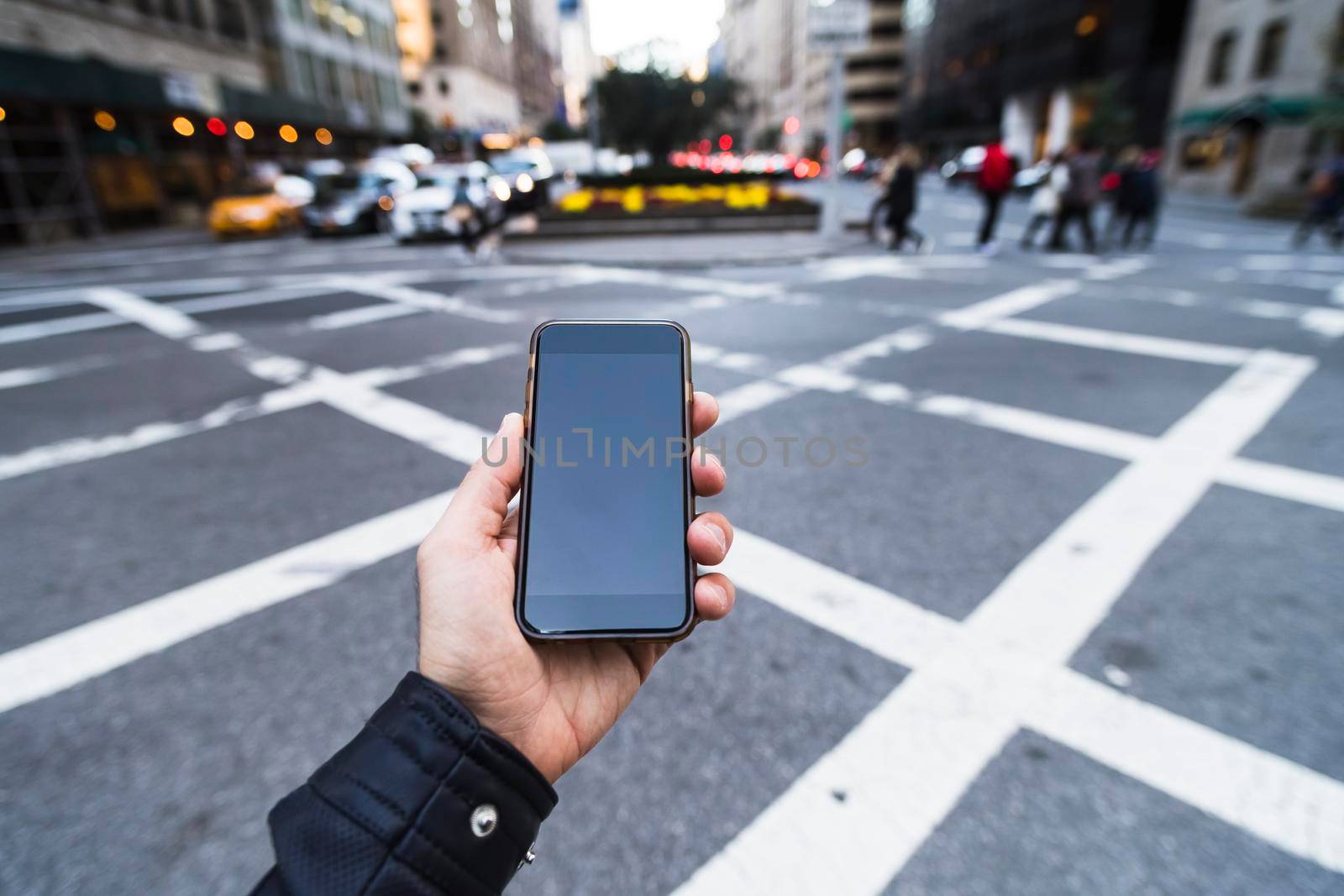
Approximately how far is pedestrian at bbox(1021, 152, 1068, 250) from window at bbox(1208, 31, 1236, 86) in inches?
1039

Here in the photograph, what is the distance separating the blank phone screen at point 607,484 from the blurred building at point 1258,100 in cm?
2702

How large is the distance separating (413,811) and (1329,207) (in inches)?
776

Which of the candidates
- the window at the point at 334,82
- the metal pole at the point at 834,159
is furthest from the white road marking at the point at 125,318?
the window at the point at 334,82

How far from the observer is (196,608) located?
11.5 feet

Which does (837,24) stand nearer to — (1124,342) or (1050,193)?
(1050,193)

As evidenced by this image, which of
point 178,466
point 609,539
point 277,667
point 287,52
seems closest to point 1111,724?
point 609,539

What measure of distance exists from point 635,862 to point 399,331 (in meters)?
8.17

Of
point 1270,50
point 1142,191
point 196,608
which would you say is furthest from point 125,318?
point 1270,50

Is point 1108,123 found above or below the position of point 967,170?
above

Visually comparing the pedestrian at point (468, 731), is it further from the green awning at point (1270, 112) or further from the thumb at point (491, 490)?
the green awning at point (1270, 112)

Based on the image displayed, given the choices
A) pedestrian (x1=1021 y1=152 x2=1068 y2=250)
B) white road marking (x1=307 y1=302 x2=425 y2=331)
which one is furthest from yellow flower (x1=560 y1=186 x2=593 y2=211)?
pedestrian (x1=1021 y1=152 x2=1068 y2=250)

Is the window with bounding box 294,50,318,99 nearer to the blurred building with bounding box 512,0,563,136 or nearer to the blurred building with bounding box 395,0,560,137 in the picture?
the blurred building with bounding box 395,0,560,137

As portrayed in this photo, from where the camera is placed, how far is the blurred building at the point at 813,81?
3445 inches

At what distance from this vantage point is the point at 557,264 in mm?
14023
